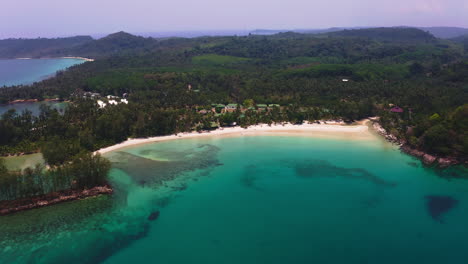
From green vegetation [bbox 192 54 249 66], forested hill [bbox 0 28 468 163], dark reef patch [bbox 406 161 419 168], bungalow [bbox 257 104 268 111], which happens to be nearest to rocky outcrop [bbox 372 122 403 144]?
forested hill [bbox 0 28 468 163]

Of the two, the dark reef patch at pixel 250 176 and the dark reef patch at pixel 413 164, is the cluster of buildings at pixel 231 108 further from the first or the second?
the dark reef patch at pixel 413 164

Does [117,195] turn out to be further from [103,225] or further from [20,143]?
[20,143]

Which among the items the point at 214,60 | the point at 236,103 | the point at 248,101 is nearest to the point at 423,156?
the point at 248,101

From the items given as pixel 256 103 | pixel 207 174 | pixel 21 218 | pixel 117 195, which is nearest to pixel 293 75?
pixel 256 103

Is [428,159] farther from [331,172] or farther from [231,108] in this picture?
[231,108]

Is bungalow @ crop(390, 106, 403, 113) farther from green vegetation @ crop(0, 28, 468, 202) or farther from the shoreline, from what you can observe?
the shoreline

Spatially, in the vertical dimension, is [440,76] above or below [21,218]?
above
